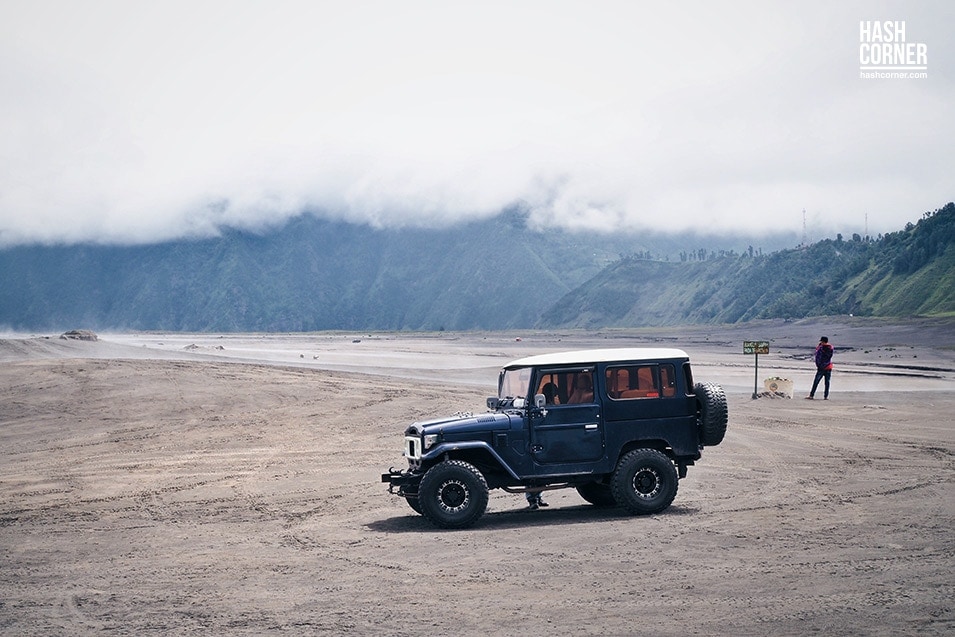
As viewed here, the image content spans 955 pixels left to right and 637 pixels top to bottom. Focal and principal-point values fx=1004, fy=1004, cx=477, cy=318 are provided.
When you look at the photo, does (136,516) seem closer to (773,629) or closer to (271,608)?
(271,608)

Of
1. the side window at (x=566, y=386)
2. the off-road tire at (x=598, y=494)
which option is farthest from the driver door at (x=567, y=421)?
the off-road tire at (x=598, y=494)

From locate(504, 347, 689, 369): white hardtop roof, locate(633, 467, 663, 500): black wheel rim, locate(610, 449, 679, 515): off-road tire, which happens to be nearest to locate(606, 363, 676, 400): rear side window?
locate(504, 347, 689, 369): white hardtop roof

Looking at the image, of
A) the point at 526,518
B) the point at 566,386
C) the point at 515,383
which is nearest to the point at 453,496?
the point at 526,518

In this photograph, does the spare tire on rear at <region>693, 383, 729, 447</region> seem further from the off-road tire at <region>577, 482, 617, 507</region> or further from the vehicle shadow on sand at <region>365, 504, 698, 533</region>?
the off-road tire at <region>577, 482, 617, 507</region>

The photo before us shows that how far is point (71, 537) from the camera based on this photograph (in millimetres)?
13469

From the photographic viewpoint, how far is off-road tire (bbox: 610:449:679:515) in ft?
45.7

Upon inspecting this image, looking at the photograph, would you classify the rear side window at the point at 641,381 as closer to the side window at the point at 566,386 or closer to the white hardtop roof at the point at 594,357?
the white hardtop roof at the point at 594,357

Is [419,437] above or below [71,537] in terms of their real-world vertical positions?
above

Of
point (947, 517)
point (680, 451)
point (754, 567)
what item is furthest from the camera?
point (680, 451)

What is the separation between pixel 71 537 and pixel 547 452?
21.4ft

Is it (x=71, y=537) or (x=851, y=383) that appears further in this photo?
(x=851, y=383)

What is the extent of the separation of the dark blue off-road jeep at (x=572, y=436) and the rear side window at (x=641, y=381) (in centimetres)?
1

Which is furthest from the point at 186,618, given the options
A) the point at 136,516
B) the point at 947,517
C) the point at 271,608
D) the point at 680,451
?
the point at 947,517

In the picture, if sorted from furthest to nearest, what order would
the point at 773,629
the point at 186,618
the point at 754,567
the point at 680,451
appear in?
the point at 680,451
the point at 754,567
the point at 186,618
the point at 773,629
